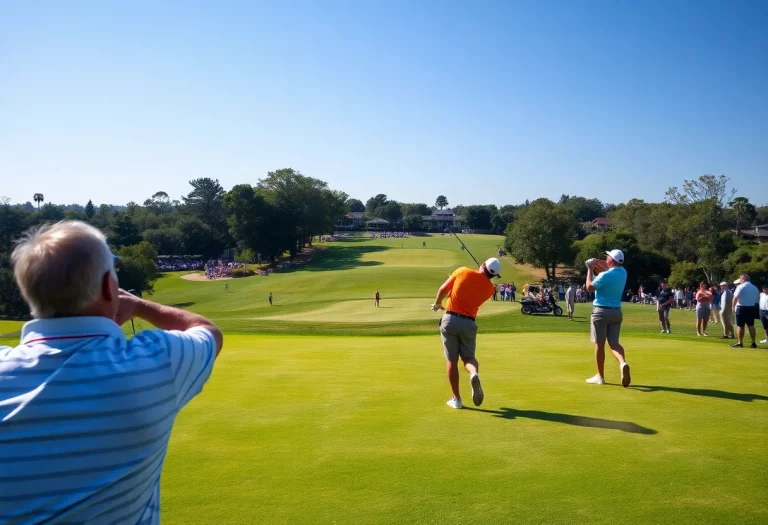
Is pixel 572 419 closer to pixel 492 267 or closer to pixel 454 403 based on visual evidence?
pixel 454 403

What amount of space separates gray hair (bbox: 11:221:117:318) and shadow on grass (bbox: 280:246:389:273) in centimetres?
8623

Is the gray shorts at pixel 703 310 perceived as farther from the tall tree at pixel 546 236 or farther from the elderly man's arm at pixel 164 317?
the tall tree at pixel 546 236

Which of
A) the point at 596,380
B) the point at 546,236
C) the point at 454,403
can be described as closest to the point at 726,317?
the point at 596,380

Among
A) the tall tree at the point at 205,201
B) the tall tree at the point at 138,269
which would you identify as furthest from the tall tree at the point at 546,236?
the tall tree at the point at 205,201

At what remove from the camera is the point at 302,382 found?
8.68 m

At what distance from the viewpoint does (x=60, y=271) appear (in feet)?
7.25

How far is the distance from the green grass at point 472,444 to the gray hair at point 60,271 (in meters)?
2.59

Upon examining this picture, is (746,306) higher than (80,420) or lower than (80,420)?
lower

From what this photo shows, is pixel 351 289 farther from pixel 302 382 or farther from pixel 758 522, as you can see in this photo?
pixel 758 522

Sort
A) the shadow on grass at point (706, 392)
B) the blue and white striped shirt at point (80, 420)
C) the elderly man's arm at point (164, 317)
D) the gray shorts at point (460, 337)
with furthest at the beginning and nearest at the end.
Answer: the gray shorts at point (460, 337)
the shadow on grass at point (706, 392)
the elderly man's arm at point (164, 317)
the blue and white striped shirt at point (80, 420)

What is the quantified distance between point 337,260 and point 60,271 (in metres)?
100

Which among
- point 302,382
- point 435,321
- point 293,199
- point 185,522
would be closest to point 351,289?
point 435,321

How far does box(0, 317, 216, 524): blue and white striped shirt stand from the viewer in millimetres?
2080

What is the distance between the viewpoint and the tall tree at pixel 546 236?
74.9 meters
